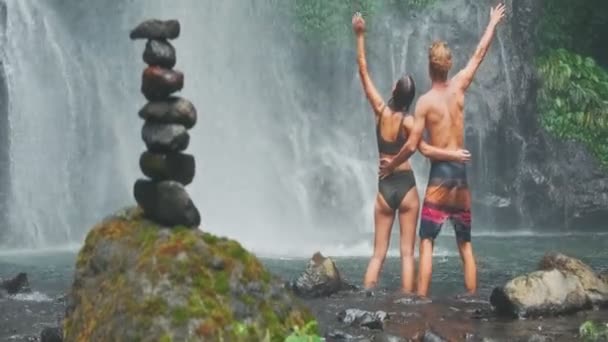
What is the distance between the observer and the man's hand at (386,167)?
33.9 feet

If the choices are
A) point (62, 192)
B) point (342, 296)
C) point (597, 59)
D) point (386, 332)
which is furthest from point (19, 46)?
point (386, 332)

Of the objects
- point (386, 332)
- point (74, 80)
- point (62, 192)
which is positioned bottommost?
point (386, 332)

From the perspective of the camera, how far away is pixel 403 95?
33.8 feet

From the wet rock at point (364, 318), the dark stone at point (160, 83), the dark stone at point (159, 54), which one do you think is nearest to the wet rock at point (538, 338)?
the wet rock at point (364, 318)

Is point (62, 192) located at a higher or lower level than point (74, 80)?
lower

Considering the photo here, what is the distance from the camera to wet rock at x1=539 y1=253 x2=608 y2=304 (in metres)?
9.98

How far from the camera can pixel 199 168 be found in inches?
1225

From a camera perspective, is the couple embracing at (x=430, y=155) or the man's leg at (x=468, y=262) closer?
the couple embracing at (x=430, y=155)

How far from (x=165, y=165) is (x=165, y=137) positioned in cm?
21

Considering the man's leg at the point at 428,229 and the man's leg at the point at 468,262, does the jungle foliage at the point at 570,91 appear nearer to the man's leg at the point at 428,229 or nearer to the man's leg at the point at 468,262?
the man's leg at the point at 468,262

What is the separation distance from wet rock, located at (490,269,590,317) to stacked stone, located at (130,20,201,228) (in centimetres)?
359

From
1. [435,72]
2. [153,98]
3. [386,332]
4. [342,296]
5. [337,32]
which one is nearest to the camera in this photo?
[153,98]

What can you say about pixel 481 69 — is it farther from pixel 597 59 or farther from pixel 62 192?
pixel 62 192

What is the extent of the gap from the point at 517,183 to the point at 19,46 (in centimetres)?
1482
